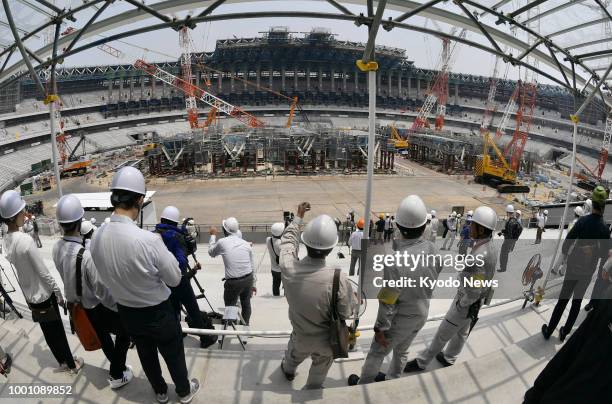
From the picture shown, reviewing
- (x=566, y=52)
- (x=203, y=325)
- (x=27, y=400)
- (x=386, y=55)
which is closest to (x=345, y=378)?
(x=203, y=325)

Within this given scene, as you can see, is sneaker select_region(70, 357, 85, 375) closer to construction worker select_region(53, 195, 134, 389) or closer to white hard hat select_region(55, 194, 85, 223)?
construction worker select_region(53, 195, 134, 389)

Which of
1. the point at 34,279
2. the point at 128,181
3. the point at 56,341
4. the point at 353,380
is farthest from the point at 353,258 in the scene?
the point at 128,181

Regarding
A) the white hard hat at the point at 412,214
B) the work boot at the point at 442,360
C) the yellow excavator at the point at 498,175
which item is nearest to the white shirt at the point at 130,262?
the white hard hat at the point at 412,214

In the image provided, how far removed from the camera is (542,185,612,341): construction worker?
11.4 ft

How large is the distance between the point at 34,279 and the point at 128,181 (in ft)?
5.17

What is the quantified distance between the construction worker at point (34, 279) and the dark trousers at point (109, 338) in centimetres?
37

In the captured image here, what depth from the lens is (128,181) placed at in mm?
2207

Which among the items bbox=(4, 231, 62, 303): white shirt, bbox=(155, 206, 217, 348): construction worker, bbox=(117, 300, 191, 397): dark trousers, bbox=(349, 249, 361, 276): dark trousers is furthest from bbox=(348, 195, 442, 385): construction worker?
bbox=(349, 249, 361, 276): dark trousers

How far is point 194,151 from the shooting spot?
3184 centimetres

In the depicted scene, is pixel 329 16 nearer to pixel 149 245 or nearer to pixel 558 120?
pixel 149 245

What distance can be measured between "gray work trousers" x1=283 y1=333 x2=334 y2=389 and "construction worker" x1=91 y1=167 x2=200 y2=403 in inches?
34.5

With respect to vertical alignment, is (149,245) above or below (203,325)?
above

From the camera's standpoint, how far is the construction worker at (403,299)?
2.69 m

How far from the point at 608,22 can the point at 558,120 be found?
72880 millimetres
